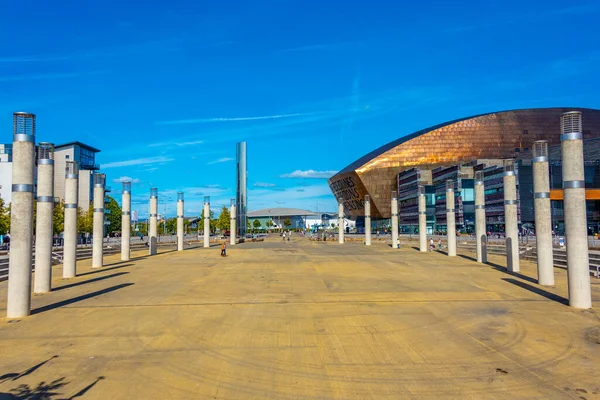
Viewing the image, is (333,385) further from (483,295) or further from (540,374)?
(483,295)

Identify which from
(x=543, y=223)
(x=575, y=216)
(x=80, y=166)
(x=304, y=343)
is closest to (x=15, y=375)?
(x=304, y=343)

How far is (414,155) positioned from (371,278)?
104501mm

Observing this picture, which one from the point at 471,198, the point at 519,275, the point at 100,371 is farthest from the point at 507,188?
the point at 471,198

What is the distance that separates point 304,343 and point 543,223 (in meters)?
13.7

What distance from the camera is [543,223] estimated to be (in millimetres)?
17672

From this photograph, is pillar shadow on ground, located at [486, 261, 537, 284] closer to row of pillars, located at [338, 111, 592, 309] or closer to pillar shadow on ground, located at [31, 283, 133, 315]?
row of pillars, located at [338, 111, 592, 309]

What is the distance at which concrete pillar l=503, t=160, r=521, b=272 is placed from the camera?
22739mm

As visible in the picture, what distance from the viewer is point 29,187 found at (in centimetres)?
1325

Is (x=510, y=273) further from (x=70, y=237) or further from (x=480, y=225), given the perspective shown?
(x=70, y=237)

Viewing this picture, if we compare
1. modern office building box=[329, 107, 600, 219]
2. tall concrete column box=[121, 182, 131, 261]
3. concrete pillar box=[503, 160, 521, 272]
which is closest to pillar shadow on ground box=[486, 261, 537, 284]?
concrete pillar box=[503, 160, 521, 272]

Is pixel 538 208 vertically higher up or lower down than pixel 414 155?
lower down

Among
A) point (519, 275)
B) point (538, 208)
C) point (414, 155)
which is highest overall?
point (414, 155)

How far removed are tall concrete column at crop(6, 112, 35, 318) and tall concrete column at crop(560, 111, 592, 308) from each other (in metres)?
17.7

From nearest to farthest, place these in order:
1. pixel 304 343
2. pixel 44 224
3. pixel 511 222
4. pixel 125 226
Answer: pixel 304 343, pixel 44 224, pixel 511 222, pixel 125 226
